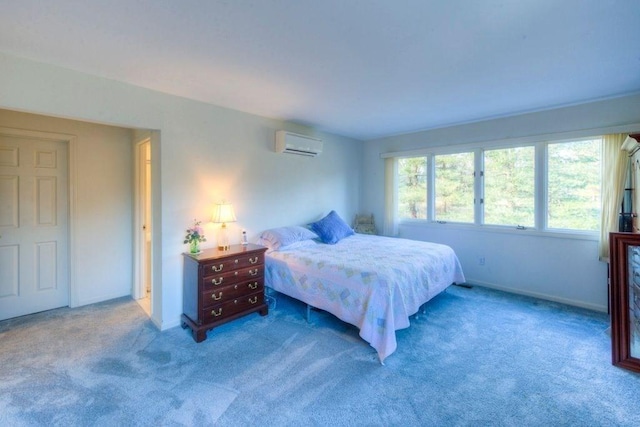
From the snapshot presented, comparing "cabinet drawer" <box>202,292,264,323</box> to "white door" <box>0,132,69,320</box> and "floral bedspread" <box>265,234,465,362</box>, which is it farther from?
"white door" <box>0,132,69,320</box>

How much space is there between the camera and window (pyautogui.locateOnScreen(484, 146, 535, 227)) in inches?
147

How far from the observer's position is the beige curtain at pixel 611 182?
3008mm

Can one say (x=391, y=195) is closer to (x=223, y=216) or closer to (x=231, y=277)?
(x=223, y=216)

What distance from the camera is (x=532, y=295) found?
3.69 meters

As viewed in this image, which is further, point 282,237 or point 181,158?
point 282,237

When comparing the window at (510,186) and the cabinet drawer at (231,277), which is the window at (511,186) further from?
the cabinet drawer at (231,277)

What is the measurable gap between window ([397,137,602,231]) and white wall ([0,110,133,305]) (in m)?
4.21

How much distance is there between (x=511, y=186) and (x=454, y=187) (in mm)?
736

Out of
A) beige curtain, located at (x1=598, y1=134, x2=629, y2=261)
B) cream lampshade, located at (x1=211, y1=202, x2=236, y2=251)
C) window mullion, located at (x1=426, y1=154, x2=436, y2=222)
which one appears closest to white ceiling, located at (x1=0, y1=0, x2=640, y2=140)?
beige curtain, located at (x1=598, y1=134, x2=629, y2=261)

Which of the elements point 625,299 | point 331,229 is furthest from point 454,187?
point 625,299

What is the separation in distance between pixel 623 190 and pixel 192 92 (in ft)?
15.1

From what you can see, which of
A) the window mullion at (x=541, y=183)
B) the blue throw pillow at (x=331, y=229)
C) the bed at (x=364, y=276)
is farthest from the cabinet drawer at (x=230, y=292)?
the window mullion at (x=541, y=183)

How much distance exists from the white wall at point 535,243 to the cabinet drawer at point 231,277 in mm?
2838

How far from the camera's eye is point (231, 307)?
9.48 ft
